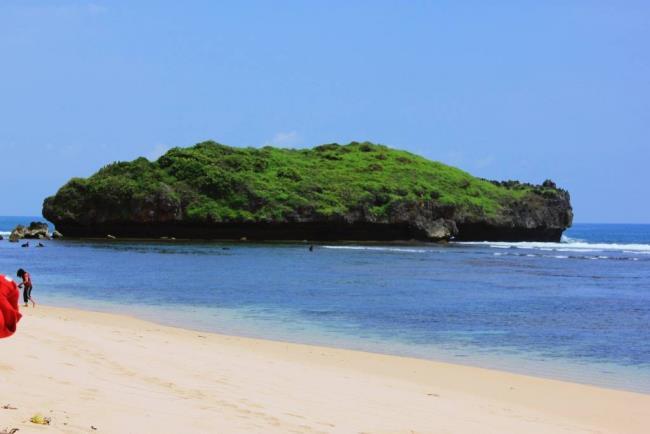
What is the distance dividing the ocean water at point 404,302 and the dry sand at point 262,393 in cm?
211

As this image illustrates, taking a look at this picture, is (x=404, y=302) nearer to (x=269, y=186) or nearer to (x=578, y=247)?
(x=578, y=247)

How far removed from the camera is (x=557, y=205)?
112 m

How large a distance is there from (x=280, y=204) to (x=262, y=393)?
8527 cm

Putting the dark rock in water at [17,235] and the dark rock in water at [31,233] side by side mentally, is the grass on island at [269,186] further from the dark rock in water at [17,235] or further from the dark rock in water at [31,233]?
the dark rock in water at [17,235]

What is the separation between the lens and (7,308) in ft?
25.5

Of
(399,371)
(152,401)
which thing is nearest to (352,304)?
(399,371)

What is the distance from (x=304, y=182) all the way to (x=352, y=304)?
74.5 meters

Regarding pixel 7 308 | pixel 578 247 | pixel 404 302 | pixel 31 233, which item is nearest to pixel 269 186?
pixel 31 233

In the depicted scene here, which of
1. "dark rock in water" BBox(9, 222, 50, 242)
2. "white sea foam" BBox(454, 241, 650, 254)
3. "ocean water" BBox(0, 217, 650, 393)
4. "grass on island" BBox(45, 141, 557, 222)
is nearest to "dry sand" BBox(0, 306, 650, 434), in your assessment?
"ocean water" BBox(0, 217, 650, 393)

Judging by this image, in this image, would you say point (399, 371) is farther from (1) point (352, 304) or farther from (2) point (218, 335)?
(1) point (352, 304)

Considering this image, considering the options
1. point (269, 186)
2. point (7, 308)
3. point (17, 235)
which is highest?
point (269, 186)

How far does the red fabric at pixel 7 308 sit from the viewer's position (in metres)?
7.74

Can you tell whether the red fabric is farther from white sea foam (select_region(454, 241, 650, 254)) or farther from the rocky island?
the rocky island

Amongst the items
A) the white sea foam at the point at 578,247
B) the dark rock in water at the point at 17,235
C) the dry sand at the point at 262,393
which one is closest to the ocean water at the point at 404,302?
the dry sand at the point at 262,393
